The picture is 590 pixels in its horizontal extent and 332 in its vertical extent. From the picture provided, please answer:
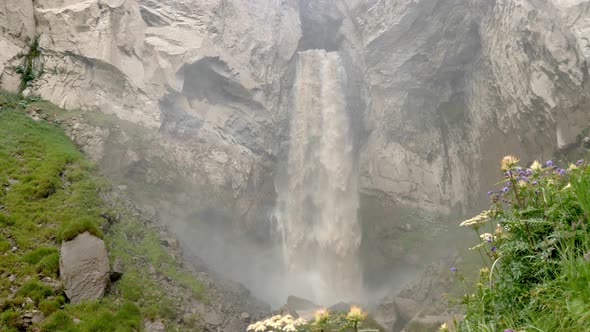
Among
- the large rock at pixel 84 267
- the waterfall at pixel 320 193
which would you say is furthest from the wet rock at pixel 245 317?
the waterfall at pixel 320 193

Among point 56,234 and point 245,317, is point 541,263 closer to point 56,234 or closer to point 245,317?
point 56,234

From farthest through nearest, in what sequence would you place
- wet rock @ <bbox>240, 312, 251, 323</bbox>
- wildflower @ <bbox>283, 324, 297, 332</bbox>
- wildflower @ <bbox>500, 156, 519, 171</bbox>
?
wet rock @ <bbox>240, 312, 251, 323</bbox>
wildflower @ <bbox>500, 156, 519, 171</bbox>
wildflower @ <bbox>283, 324, 297, 332</bbox>

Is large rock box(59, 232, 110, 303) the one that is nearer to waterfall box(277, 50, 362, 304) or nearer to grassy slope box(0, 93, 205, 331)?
grassy slope box(0, 93, 205, 331)

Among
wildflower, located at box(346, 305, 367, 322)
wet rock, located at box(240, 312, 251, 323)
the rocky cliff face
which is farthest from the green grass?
the rocky cliff face

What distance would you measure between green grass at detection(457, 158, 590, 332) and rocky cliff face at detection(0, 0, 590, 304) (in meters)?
16.3

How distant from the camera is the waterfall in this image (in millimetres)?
26016

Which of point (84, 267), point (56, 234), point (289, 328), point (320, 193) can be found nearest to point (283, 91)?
point (320, 193)

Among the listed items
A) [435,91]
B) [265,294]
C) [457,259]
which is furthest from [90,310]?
[435,91]

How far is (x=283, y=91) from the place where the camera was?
3023 centimetres

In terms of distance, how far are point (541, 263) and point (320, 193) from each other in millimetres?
24707

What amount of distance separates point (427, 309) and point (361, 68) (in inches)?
830

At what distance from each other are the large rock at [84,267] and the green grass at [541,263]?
360 inches

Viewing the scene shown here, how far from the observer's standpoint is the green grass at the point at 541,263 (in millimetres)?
2811

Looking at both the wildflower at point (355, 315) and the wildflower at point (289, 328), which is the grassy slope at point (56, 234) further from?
the wildflower at point (355, 315)
